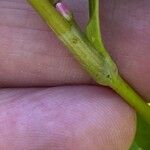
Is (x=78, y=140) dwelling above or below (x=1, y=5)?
below

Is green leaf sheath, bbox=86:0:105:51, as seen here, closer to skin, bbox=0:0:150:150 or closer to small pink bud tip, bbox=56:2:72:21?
small pink bud tip, bbox=56:2:72:21

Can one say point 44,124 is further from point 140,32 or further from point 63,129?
point 140,32

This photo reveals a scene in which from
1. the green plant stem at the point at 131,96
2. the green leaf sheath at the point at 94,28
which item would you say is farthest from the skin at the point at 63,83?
the green leaf sheath at the point at 94,28

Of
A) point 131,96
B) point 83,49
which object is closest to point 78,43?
point 83,49

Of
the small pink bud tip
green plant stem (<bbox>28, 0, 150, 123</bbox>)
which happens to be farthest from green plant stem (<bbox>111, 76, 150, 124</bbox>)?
the small pink bud tip

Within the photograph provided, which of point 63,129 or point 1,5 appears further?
point 1,5

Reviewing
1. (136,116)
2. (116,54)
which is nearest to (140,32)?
(116,54)
